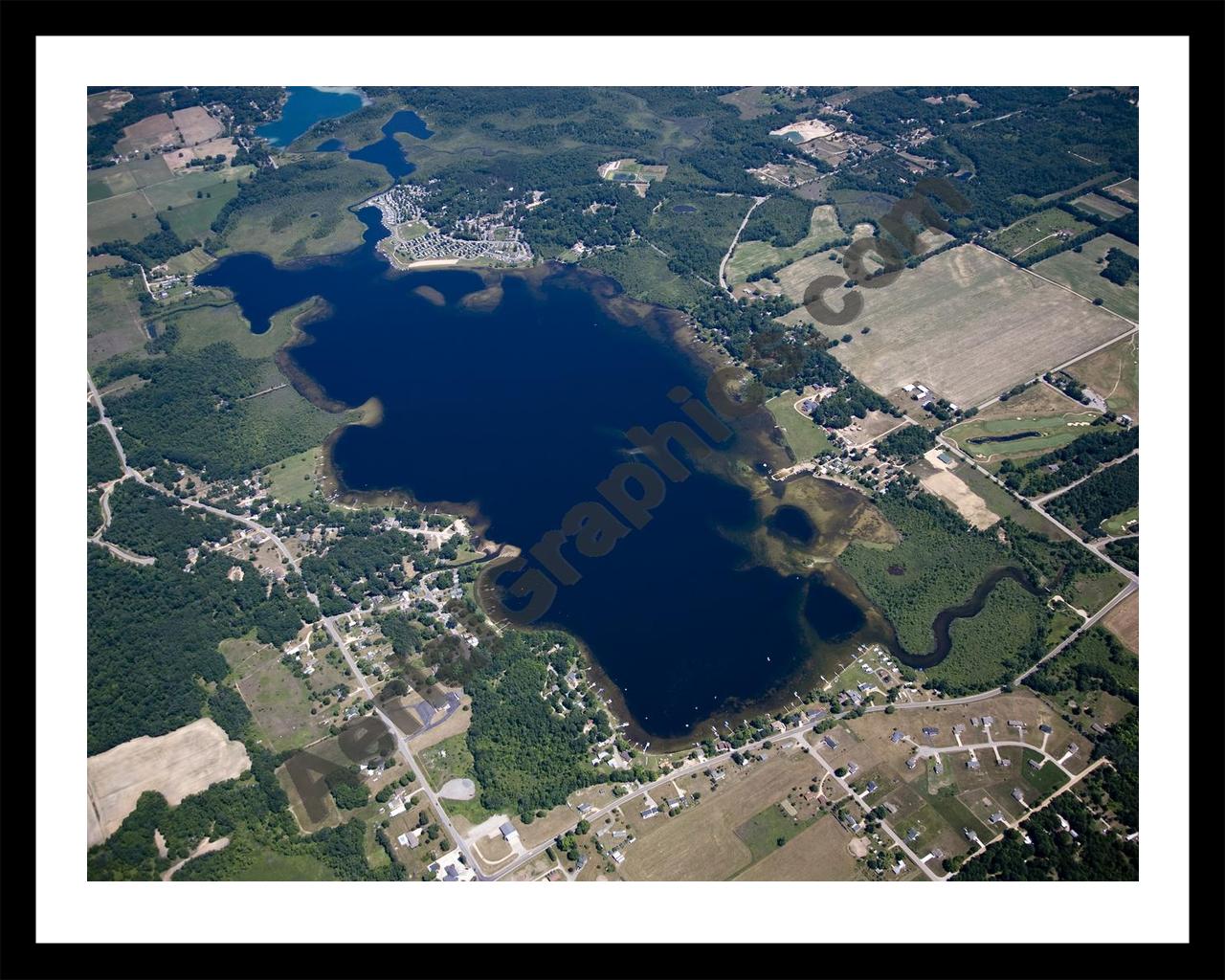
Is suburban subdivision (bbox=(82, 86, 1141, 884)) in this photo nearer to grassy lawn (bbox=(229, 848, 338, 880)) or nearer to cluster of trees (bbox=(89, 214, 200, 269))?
grassy lawn (bbox=(229, 848, 338, 880))

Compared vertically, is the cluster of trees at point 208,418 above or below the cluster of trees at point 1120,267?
below

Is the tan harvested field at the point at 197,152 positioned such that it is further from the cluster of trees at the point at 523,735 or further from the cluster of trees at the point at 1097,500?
the cluster of trees at the point at 1097,500

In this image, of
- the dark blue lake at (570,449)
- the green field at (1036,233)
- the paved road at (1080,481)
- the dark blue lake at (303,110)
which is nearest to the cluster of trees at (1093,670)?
the dark blue lake at (570,449)

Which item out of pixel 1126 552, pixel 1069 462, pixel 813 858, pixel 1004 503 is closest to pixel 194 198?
pixel 1004 503

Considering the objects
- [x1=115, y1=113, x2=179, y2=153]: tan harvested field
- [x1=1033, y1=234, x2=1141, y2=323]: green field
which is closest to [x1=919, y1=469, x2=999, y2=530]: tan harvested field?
[x1=1033, y1=234, x2=1141, y2=323]: green field

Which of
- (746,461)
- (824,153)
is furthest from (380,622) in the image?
(824,153)
